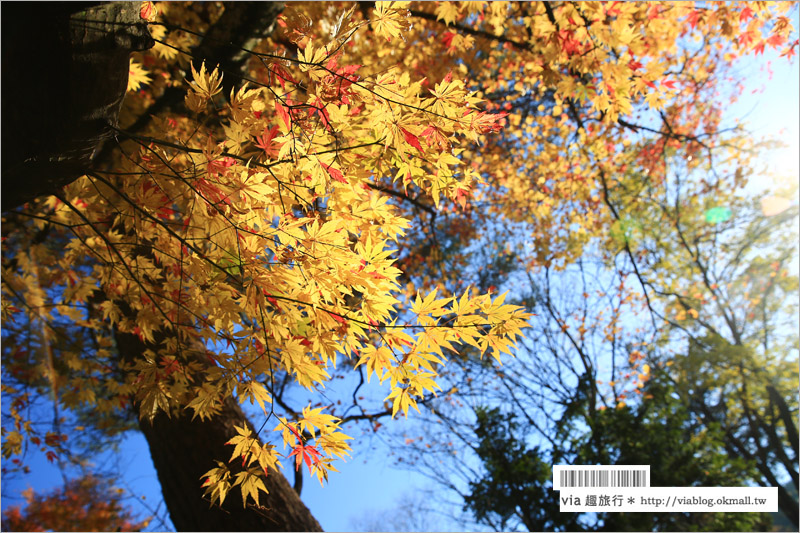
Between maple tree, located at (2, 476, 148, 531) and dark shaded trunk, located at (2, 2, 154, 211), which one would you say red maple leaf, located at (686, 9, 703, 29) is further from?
maple tree, located at (2, 476, 148, 531)

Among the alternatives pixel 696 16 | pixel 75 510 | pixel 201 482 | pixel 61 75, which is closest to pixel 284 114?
pixel 61 75

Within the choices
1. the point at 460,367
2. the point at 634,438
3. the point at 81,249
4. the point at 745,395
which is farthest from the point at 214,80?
the point at 745,395

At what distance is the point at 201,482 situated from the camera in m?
2.90

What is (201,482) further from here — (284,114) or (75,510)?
(75,510)

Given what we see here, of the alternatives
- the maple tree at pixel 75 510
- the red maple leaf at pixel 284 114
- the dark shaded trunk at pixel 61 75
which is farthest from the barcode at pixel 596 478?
the maple tree at pixel 75 510

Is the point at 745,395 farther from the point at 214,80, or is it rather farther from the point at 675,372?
the point at 214,80

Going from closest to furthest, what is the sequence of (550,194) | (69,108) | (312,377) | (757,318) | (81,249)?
(69,108), (312,377), (81,249), (550,194), (757,318)

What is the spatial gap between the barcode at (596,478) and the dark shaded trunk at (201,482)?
169 centimetres

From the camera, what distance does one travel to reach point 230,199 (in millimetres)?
1465

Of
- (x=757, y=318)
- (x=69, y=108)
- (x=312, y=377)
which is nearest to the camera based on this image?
(x=69, y=108)

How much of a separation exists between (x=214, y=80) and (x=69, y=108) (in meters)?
0.47

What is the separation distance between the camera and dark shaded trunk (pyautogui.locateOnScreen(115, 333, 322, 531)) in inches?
106

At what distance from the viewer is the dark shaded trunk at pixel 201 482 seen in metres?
2.70

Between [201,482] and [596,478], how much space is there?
261 centimetres
